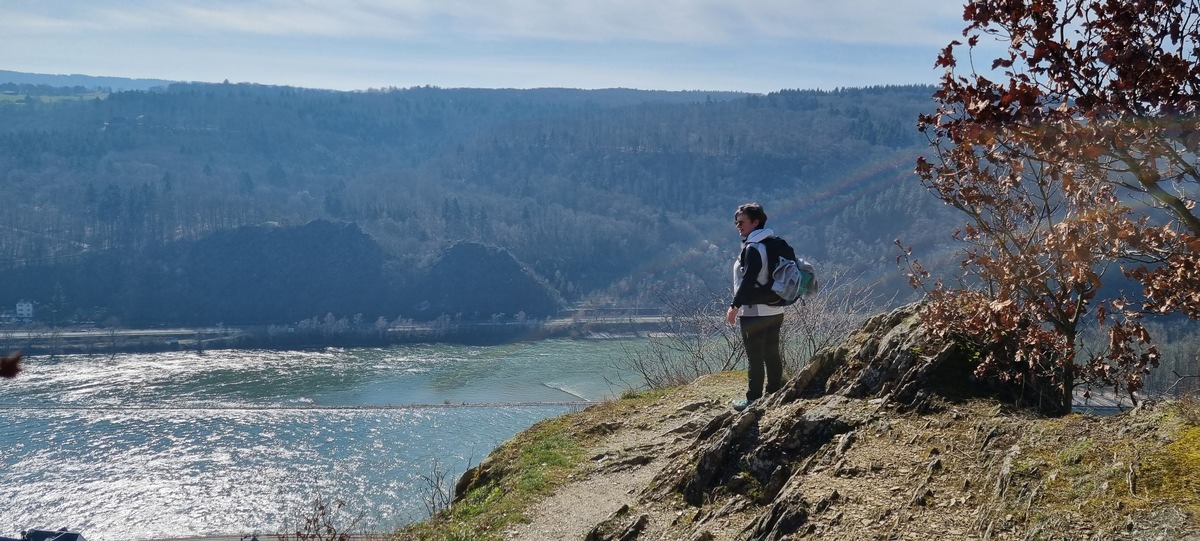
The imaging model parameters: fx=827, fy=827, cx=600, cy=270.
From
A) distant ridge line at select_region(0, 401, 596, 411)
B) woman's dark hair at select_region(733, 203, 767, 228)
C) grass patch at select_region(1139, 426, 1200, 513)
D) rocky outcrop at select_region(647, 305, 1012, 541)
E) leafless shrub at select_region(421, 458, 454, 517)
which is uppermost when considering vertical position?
woman's dark hair at select_region(733, 203, 767, 228)

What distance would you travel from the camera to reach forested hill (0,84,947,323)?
9756 cm

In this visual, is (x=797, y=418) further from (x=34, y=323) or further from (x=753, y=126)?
(x=753, y=126)

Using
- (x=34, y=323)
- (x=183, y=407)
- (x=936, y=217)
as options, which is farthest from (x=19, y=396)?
(x=936, y=217)

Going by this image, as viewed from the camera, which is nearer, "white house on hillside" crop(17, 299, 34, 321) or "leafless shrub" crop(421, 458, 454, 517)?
"leafless shrub" crop(421, 458, 454, 517)

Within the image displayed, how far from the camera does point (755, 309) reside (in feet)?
19.4

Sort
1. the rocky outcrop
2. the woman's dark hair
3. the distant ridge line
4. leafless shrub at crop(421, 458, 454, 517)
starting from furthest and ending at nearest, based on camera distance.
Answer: the distant ridge line < leafless shrub at crop(421, 458, 454, 517) < the woman's dark hair < the rocky outcrop

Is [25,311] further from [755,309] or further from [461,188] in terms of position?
[755,309]

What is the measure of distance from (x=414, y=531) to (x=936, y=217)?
99.6 metres

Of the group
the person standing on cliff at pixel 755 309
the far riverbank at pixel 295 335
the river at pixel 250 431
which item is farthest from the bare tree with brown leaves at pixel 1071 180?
the far riverbank at pixel 295 335

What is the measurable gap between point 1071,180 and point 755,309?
9.88 feet

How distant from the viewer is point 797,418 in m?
4.82

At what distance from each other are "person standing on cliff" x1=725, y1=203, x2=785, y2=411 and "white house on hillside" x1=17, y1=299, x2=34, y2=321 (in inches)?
3795

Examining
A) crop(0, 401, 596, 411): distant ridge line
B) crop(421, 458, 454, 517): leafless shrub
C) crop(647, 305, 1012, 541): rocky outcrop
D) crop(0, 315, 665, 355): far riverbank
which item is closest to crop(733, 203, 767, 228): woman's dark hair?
crop(647, 305, 1012, 541): rocky outcrop

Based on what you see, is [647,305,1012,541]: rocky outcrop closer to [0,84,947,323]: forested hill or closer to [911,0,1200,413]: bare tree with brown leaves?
[911,0,1200,413]: bare tree with brown leaves
